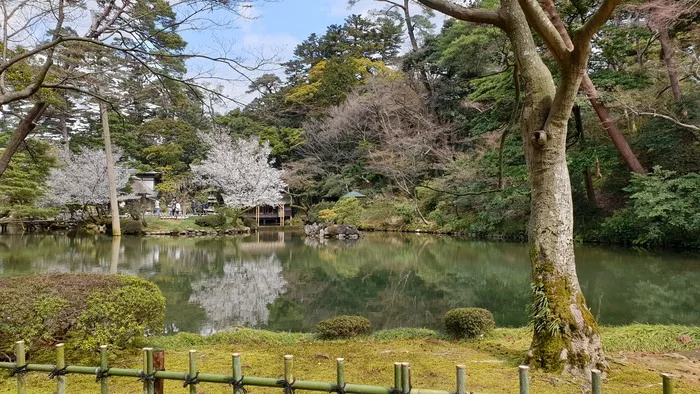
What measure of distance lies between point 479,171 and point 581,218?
4.14 m

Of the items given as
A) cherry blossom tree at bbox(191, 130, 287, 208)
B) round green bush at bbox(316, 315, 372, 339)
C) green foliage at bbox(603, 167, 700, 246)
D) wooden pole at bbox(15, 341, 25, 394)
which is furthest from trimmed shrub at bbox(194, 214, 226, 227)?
wooden pole at bbox(15, 341, 25, 394)

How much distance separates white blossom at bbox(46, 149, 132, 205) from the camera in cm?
2142

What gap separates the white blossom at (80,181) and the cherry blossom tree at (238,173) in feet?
16.0

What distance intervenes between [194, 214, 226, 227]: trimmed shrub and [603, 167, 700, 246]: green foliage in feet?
59.1

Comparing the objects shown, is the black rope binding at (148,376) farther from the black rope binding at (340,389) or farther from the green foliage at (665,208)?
the green foliage at (665,208)

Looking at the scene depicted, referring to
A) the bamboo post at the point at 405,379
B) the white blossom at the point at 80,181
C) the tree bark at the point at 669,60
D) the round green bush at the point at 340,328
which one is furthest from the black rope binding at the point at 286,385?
the white blossom at the point at 80,181

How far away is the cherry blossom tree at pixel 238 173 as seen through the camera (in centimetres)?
2517

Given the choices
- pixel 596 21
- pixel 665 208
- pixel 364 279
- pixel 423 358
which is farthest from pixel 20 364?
pixel 665 208

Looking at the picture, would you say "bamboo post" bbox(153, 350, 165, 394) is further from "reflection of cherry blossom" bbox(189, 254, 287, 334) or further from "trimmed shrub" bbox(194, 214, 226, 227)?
"trimmed shrub" bbox(194, 214, 226, 227)

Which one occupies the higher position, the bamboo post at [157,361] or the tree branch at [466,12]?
the tree branch at [466,12]

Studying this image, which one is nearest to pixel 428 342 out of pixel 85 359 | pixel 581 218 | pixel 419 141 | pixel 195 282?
pixel 85 359

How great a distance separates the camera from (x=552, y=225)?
3.21m

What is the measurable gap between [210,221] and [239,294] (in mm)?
15351

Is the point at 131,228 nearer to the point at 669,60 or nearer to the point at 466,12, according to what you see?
the point at 466,12
